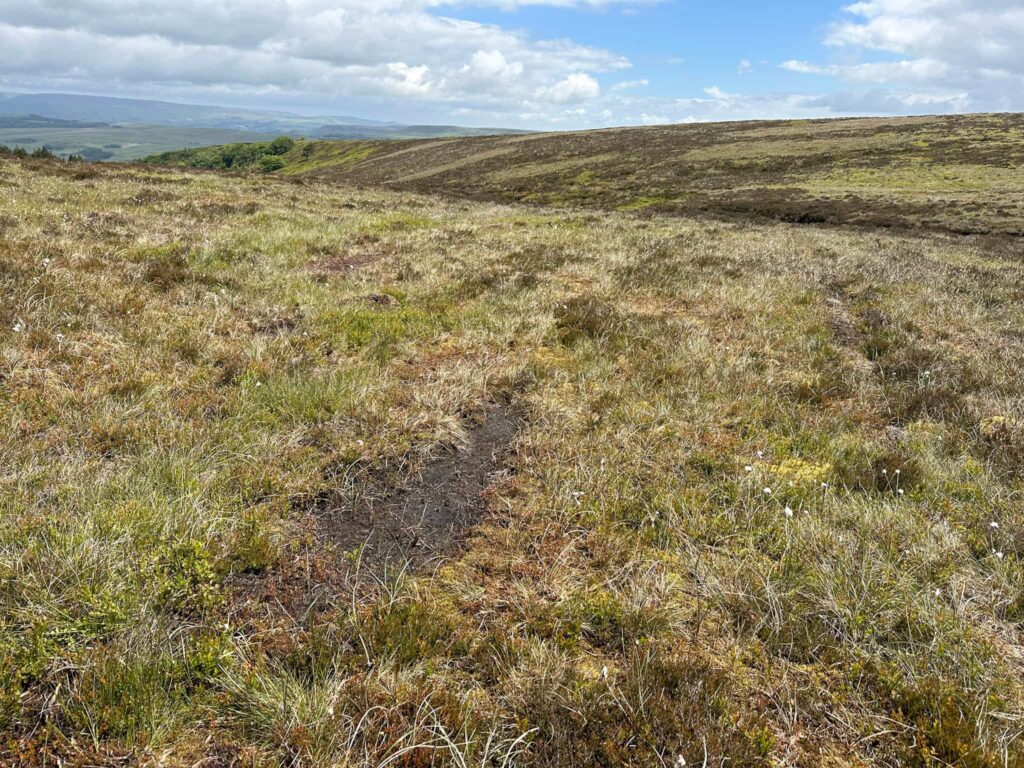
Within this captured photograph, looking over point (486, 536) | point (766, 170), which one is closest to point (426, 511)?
point (486, 536)

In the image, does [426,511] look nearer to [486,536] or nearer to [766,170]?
[486,536]

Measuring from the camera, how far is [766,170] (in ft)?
205

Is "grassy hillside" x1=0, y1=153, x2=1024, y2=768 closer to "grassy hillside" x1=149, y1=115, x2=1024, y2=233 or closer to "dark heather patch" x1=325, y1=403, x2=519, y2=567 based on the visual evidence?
"dark heather patch" x1=325, y1=403, x2=519, y2=567

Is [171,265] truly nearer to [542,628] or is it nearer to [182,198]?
[542,628]

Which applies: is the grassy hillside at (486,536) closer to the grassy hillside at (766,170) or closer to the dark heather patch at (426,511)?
the dark heather patch at (426,511)

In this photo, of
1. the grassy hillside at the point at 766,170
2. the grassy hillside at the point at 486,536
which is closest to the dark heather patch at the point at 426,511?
the grassy hillside at the point at 486,536

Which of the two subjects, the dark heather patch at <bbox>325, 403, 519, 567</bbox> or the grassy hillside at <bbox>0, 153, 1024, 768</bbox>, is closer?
the grassy hillside at <bbox>0, 153, 1024, 768</bbox>

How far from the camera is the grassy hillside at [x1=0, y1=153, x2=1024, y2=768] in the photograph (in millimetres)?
2570

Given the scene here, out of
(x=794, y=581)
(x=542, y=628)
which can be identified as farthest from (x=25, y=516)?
(x=794, y=581)

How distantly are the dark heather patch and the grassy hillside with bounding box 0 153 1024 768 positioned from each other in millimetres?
31

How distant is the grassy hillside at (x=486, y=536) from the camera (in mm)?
2570

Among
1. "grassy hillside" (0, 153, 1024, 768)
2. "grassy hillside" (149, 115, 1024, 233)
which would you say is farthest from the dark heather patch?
"grassy hillside" (149, 115, 1024, 233)

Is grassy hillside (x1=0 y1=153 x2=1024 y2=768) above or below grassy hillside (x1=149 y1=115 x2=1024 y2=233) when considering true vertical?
below

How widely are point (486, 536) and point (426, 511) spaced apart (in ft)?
1.92
